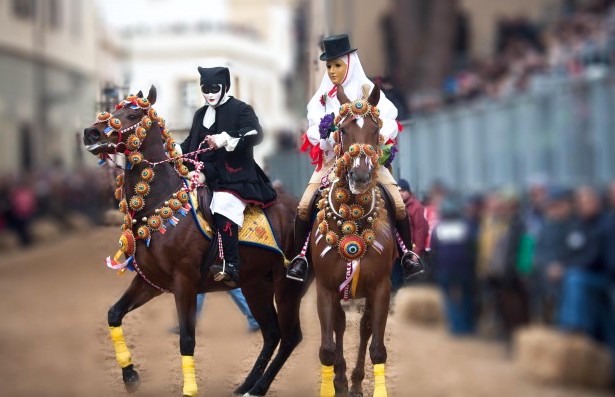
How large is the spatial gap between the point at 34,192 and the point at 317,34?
1840cm

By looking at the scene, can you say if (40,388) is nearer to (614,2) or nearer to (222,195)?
(222,195)

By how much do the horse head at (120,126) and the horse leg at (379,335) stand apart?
2408 millimetres

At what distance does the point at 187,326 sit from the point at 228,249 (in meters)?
0.77

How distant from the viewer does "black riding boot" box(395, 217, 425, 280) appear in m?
13.9

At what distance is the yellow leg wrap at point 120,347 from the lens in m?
14.2

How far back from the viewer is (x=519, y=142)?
24.0 meters

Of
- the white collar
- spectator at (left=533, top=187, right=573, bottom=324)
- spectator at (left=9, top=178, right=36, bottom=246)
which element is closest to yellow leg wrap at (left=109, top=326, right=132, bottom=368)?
the white collar

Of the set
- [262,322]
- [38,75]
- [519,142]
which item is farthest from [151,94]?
[38,75]

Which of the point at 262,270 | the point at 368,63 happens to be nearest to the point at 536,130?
the point at 368,63

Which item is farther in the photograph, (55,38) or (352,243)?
(55,38)

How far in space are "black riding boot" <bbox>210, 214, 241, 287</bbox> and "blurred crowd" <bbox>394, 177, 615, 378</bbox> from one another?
5.81 feet

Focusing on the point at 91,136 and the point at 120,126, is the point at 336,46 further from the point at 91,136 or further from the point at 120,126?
the point at 91,136

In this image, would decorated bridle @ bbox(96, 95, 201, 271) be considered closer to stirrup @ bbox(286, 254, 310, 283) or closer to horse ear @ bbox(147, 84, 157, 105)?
horse ear @ bbox(147, 84, 157, 105)

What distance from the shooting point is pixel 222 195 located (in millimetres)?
14352
